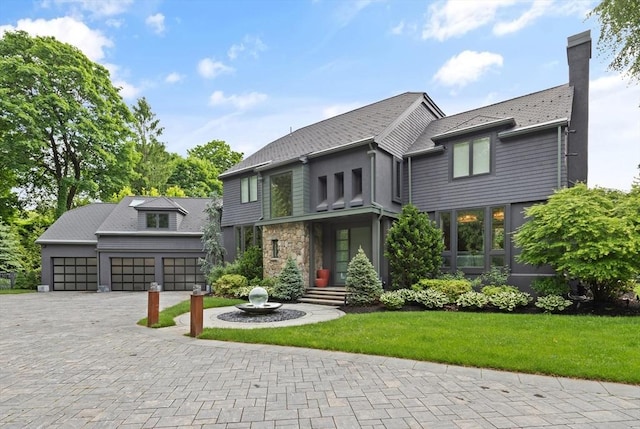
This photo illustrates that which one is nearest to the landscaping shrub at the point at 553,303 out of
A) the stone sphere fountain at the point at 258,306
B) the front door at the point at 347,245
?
the front door at the point at 347,245

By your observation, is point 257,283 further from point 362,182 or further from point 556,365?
point 556,365

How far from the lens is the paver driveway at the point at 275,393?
3.28 meters

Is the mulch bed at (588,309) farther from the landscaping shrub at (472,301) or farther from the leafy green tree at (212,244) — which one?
the leafy green tree at (212,244)

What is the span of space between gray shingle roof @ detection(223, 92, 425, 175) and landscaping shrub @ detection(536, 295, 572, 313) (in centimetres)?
721

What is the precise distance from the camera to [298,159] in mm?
13508

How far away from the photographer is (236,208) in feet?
56.1

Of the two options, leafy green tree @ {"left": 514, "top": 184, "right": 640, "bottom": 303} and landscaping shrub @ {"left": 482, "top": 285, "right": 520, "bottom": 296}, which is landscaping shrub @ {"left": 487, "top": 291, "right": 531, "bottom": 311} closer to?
landscaping shrub @ {"left": 482, "top": 285, "right": 520, "bottom": 296}

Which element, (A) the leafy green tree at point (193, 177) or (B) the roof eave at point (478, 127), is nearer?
(B) the roof eave at point (478, 127)

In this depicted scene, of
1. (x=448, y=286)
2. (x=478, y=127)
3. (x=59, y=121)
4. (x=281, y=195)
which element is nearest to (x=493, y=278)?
(x=448, y=286)

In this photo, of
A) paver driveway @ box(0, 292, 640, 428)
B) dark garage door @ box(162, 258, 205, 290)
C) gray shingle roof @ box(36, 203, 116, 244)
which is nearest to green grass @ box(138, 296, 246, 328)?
paver driveway @ box(0, 292, 640, 428)

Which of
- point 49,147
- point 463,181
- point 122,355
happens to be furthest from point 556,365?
point 49,147

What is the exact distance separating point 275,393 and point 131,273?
18.8m

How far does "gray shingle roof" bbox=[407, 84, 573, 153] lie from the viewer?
10672 mm

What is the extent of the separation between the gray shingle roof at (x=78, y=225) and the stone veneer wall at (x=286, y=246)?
12.0 m
